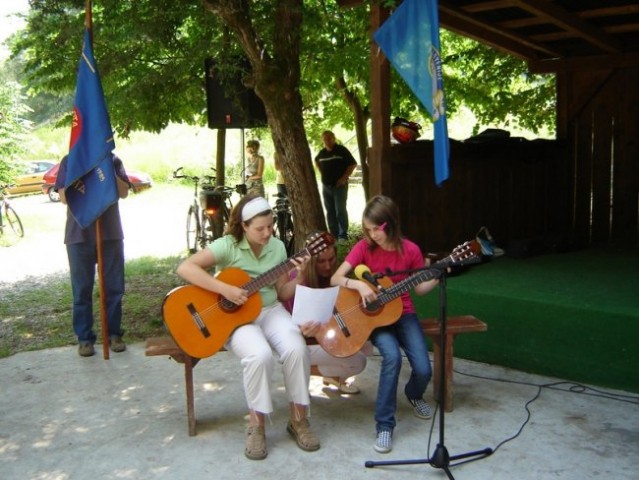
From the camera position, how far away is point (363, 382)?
485 cm

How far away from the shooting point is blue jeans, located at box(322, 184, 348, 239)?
11.8m

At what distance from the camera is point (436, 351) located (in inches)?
175

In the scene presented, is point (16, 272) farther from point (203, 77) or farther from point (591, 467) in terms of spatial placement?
point (591, 467)

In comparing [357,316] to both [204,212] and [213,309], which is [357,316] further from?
[204,212]

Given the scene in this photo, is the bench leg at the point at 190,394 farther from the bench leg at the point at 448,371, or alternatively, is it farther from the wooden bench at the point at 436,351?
the bench leg at the point at 448,371

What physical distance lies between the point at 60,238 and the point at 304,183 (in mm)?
9589

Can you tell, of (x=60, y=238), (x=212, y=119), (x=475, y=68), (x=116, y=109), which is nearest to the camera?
(x=116, y=109)

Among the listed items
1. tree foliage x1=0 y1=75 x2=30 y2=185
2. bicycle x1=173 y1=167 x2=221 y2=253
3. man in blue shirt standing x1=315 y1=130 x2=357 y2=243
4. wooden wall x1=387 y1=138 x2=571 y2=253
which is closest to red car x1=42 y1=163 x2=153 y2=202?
tree foliage x1=0 y1=75 x2=30 y2=185

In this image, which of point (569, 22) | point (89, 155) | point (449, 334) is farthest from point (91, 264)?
point (569, 22)

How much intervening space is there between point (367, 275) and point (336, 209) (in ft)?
26.9

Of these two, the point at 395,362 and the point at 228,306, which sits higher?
the point at 228,306

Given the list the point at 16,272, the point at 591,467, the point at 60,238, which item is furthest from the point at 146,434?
the point at 60,238

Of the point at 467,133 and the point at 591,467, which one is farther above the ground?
the point at 467,133

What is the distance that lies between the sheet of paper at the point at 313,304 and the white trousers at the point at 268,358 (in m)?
0.08
